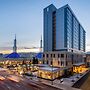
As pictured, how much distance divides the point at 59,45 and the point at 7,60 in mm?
51970

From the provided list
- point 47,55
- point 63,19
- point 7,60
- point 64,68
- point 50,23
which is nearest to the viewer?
point 64,68

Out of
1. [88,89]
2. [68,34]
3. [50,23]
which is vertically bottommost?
[88,89]

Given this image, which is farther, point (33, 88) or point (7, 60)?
point (7, 60)

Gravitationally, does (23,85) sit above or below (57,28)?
below

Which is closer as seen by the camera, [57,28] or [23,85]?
[23,85]

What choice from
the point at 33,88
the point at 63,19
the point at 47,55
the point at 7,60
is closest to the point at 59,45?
the point at 63,19

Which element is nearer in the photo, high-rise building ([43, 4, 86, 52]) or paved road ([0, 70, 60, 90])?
paved road ([0, 70, 60, 90])

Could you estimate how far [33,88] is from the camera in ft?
126

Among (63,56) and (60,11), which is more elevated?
(60,11)

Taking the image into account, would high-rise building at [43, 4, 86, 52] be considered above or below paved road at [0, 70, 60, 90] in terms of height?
above

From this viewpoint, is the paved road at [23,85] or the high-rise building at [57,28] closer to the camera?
the paved road at [23,85]

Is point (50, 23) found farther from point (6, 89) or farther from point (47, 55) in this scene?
point (6, 89)

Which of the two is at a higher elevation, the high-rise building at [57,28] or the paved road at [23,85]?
the high-rise building at [57,28]

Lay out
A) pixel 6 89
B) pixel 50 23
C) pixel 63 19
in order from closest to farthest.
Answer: pixel 6 89
pixel 63 19
pixel 50 23
